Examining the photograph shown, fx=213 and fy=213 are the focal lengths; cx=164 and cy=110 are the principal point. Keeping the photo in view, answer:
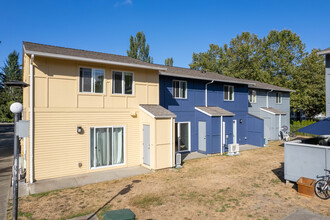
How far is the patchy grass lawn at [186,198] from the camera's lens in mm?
6121

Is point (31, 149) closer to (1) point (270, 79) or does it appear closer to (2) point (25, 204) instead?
(2) point (25, 204)

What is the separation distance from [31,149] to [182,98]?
9226 mm

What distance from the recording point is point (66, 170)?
31.0 feet

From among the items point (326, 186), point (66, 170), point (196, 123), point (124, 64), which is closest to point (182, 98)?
point (196, 123)

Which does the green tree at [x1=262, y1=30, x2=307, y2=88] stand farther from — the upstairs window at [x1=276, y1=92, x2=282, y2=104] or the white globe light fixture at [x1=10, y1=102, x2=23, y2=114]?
the white globe light fixture at [x1=10, y1=102, x2=23, y2=114]

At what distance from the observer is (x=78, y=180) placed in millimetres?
8984

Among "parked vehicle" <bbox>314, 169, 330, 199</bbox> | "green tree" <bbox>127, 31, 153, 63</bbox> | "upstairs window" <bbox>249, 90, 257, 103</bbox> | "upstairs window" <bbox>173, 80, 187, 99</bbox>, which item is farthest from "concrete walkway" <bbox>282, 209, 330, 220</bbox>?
"green tree" <bbox>127, 31, 153, 63</bbox>

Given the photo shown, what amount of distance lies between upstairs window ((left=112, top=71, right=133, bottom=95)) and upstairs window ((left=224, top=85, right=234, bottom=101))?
28.9 feet

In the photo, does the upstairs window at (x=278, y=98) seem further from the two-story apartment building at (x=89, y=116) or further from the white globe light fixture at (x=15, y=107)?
the white globe light fixture at (x=15, y=107)

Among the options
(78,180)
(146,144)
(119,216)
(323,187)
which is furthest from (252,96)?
(119,216)

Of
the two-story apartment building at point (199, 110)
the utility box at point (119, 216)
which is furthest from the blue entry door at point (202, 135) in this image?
the utility box at point (119, 216)

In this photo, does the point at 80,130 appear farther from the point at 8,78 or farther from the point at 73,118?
the point at 8,78

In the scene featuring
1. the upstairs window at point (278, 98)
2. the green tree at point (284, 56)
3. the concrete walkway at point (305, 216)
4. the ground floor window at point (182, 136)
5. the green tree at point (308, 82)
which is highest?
the green tree at point (284, 56)

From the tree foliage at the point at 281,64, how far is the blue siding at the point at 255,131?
1692 centimetres
